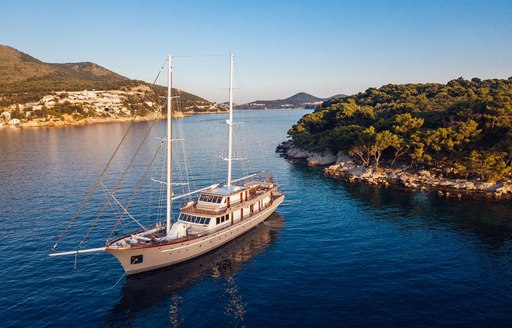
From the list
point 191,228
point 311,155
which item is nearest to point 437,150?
point 311,155

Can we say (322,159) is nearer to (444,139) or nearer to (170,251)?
(444,139)

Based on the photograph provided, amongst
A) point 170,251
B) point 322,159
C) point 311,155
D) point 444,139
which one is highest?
point 444,139

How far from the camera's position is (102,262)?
32.7 meters

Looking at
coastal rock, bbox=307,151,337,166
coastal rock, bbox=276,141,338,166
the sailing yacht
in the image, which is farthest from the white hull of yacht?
coastal rock, bbox=276,141,338,166

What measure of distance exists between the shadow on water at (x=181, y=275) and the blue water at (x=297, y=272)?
113 millimetres

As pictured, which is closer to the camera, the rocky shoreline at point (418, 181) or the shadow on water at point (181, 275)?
the shadow on water at point (181, 275)

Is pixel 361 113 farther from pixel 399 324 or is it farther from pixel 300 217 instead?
pixel 399 324

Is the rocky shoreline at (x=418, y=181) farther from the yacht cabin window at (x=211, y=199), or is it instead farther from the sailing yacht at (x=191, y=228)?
the yacht cabin window at (x=211, y=199)

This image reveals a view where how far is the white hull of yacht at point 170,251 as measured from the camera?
28.8 metres

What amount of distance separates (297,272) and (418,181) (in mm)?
41951

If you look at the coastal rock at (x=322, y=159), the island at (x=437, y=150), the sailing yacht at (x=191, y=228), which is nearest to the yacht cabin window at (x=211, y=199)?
the sailing yacht at (x=191, y=228)

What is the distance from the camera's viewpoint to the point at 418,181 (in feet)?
204

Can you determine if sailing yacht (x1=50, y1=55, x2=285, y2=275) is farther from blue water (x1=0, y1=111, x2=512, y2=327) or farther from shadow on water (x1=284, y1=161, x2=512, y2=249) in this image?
shadow on water (x1=284, y1=161, x2=512, y2=249)

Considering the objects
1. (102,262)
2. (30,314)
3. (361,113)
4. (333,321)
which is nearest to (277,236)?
(333,321)
